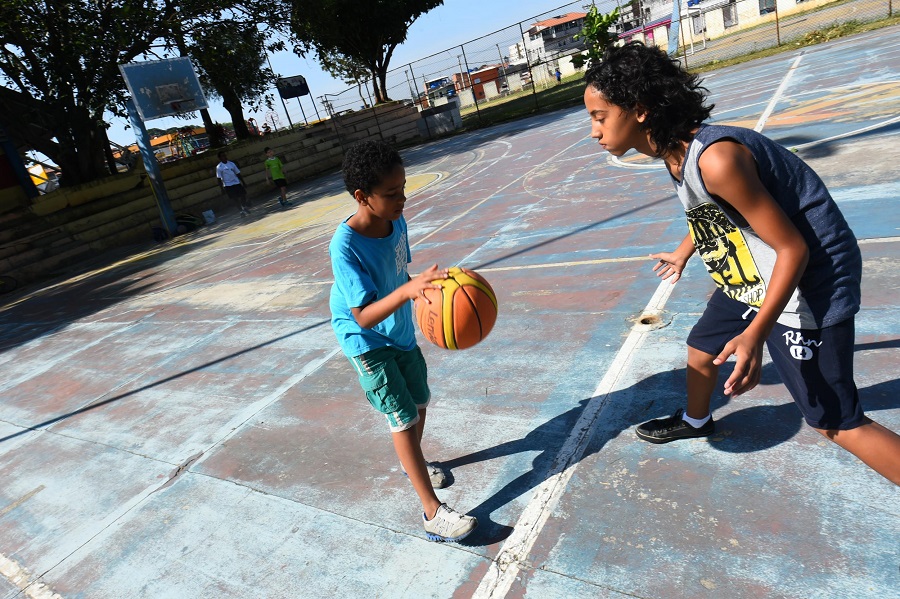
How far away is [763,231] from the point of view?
6.13ft

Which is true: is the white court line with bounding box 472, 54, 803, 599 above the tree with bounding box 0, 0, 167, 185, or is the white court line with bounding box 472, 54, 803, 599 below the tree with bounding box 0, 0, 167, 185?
below

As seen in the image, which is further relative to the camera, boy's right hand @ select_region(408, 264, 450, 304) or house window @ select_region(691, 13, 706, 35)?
house window @ select_region(691, 13, 706, 35)

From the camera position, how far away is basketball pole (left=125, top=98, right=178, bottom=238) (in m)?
18.5

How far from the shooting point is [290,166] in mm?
25516

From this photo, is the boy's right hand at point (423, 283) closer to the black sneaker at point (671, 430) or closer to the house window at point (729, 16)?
the black sneaker at point (671, 430)

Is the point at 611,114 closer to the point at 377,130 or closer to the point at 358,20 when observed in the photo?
the point at 377,130

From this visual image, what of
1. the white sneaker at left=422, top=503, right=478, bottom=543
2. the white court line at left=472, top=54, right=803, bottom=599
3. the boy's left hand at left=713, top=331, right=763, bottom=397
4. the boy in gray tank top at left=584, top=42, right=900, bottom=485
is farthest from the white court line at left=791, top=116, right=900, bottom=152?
the white sneaker at left=422, top=503, right=478, bottom=543

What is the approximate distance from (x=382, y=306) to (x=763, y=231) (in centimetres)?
145

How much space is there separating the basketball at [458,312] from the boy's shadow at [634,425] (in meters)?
0.87

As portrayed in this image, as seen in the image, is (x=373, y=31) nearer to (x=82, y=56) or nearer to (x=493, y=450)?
(x=82, y=56)

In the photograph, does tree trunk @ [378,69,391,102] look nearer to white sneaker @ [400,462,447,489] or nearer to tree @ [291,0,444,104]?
tree @ [291,0,444,104]

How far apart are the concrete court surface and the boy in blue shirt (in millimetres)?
338

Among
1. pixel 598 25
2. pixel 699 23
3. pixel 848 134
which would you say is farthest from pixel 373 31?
pixel 699 23

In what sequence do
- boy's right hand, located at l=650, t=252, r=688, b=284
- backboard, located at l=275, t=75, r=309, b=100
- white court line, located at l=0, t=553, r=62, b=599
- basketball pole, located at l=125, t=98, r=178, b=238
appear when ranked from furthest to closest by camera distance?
1. backboard, located at l=275, t=75, r=309, b=100
2. basketball pole, located at l=125, t=98, r=178, b=238
3. white court line, located at l=0, t=553, r=62, b=599
4. boy's right hand, located at l=650, t=252, r=688, b=284
